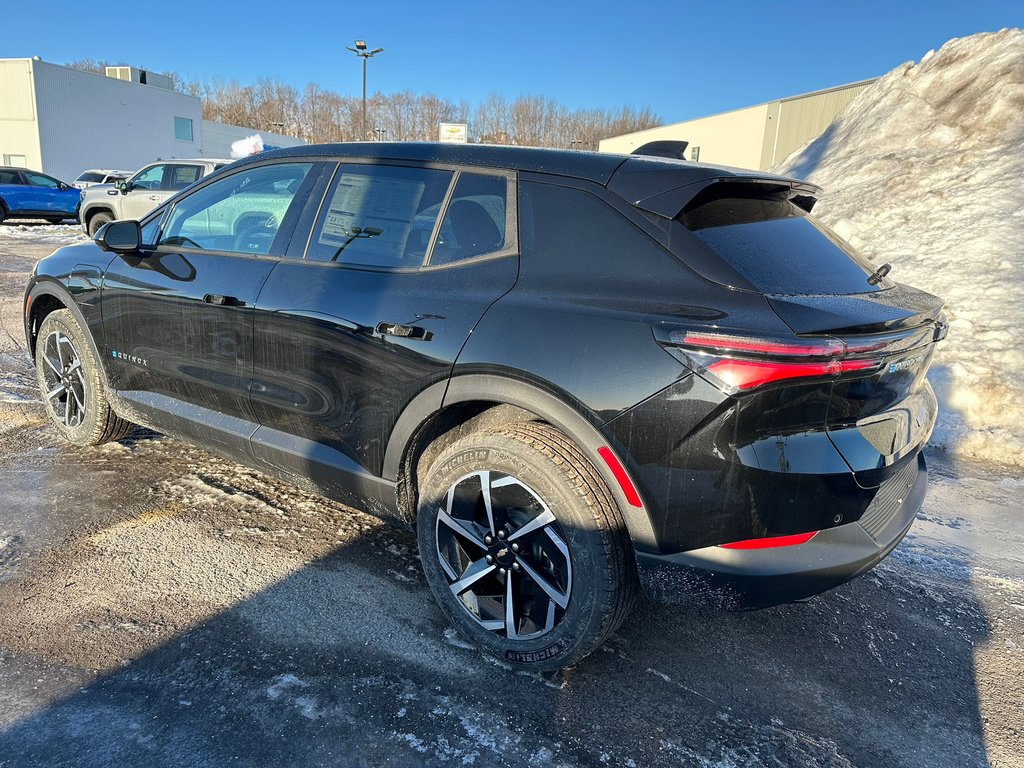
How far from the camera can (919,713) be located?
2449 millimetres

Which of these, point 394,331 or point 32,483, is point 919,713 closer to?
point 394,331

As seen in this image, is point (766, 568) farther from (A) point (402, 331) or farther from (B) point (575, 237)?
(A) point (402, 331)

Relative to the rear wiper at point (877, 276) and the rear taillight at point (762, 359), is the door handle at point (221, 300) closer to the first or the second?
the rear taillight at point (762, 359)

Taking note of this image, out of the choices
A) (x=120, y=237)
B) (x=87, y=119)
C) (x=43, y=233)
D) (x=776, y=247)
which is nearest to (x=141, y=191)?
(x=43, y=233)

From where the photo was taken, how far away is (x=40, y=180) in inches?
844

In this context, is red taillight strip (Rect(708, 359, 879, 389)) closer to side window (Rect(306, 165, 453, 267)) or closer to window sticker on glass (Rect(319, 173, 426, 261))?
side window (Rect(306, 165, 453, 267))

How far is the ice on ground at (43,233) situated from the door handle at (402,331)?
628 inches

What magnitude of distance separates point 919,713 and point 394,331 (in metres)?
2.32

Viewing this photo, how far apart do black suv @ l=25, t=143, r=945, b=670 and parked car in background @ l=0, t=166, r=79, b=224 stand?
871 inches

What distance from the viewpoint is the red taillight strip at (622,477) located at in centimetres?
219

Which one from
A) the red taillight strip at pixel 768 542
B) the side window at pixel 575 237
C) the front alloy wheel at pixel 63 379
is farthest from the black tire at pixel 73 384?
the red taillight strip at pixel 768 542

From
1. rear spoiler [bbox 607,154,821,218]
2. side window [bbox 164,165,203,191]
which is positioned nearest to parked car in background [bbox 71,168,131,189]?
side window [bbox 164,165,203,191]

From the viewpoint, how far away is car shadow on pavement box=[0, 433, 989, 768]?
2.17 meters

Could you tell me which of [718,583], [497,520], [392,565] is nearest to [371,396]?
[497,520]
